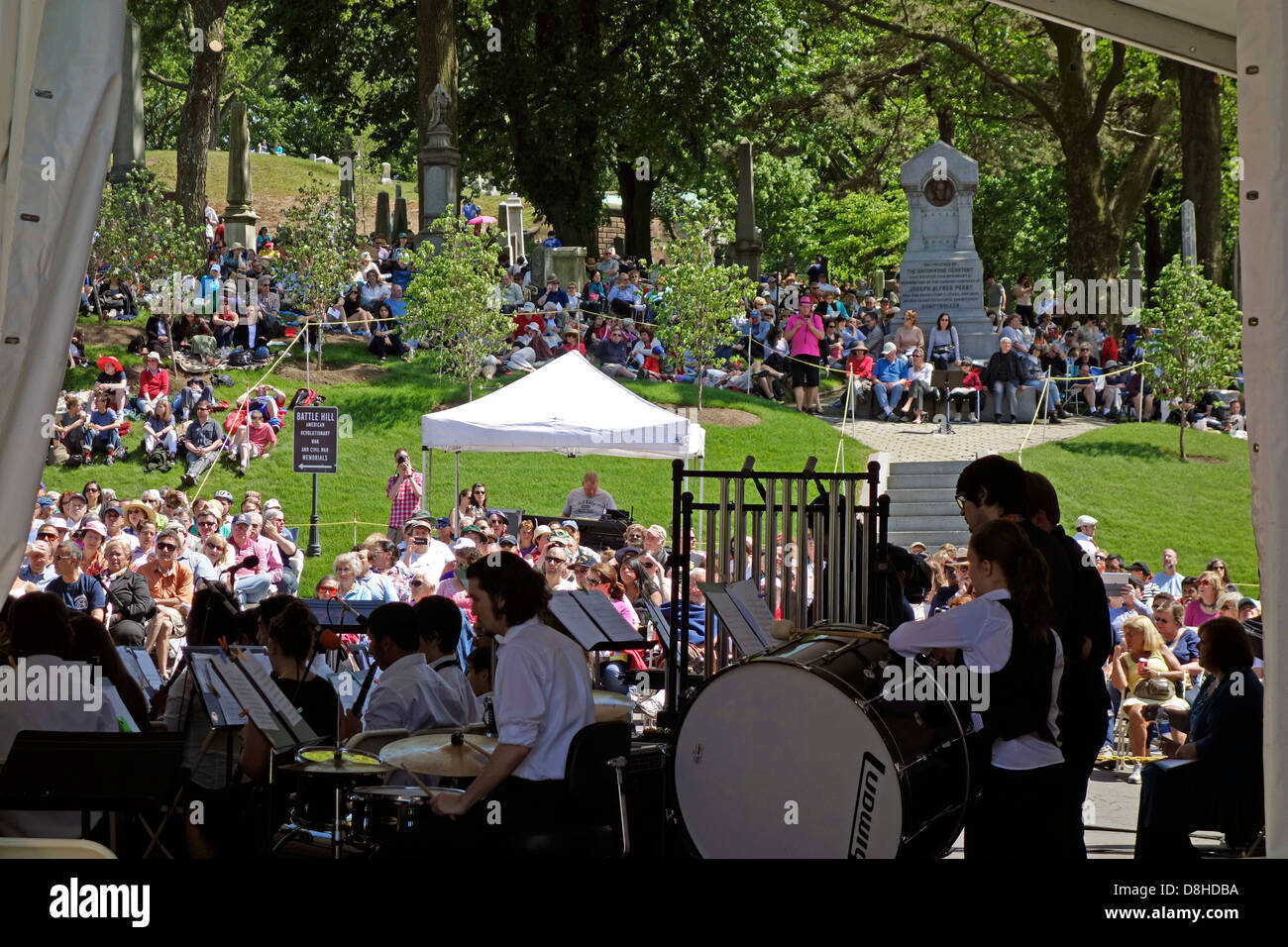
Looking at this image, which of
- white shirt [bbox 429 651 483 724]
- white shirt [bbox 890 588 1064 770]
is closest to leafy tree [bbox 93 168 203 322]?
white shirt [bbox 429 651 483 724]

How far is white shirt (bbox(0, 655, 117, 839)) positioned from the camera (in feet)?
18.7

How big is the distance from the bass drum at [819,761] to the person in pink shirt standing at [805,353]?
21.2m

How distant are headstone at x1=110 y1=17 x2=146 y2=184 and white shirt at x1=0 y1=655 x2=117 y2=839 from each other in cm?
2453

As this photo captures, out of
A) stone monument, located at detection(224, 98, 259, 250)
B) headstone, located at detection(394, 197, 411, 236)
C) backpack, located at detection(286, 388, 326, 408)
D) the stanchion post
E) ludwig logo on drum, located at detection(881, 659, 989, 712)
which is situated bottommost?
the stanchion post

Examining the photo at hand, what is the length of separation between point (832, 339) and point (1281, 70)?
2492 cm

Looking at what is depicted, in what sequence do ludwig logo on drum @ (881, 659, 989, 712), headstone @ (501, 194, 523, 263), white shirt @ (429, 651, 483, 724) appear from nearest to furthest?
ludwig logo on drum @ (881, 659, 989, 712)
white shirt @ (429, 651, 483, 724)
headstone @ (501, 194, 523, 263)

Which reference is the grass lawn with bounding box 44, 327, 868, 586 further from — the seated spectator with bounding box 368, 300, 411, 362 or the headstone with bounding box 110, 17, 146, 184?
the headstone with bounding box 110, 17, 146, 184

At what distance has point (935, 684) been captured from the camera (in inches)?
211

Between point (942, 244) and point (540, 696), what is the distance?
2643 centimetres

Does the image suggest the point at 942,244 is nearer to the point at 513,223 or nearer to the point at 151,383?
the point at 513,223

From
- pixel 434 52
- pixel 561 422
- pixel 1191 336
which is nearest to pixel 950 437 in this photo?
pixel 1191 336

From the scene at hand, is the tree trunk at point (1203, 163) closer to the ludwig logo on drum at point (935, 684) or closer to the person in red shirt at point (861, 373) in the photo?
the person in red shirt at point (861, 373)

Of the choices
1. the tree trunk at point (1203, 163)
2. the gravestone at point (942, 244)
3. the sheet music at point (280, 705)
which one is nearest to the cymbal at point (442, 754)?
the sheet music at point (280, 705)
